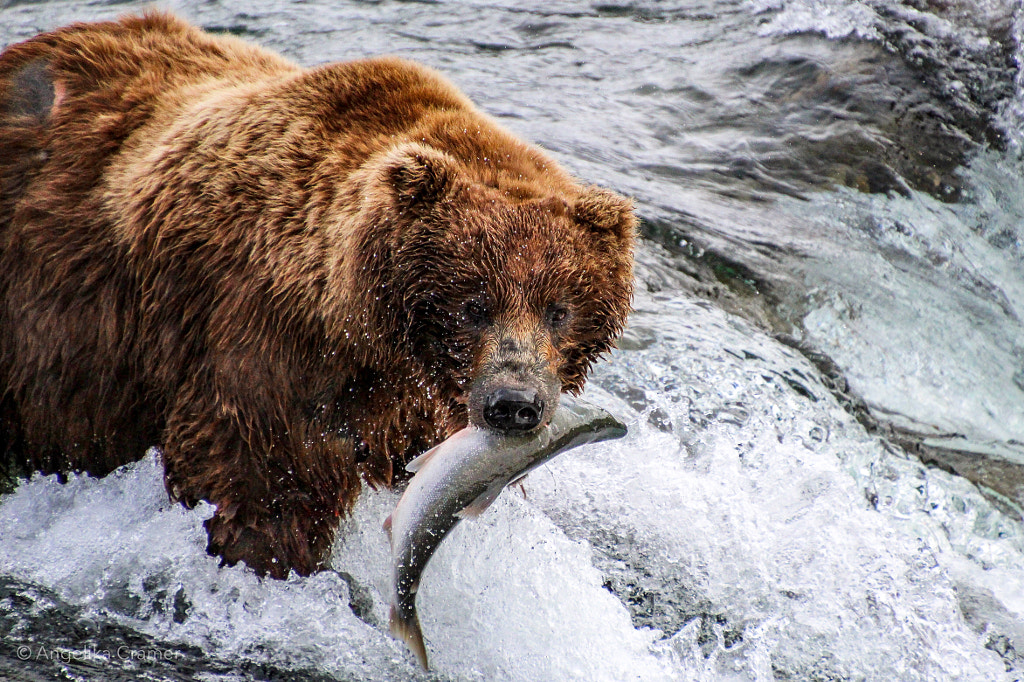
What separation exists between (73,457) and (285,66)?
1.93 m

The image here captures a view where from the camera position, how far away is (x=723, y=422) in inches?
219

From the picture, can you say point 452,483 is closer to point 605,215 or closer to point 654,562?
point 605,215

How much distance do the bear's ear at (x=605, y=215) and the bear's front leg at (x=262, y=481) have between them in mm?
1205

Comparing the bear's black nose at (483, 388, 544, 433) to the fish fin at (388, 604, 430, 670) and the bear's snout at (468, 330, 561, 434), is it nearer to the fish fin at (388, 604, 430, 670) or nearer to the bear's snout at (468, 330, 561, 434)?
the bear's snout at (468, 330, 561, 434)

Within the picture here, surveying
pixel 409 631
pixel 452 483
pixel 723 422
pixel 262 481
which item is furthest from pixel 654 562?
pixel 262 481

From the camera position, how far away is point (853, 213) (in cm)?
763

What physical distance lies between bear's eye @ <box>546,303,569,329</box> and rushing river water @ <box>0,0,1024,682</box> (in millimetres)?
1250

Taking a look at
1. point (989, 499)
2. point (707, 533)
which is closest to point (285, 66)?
point (707, 533)

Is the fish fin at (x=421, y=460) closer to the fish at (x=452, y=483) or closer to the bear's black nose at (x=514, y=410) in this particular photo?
the fish at (x=452, y=483)

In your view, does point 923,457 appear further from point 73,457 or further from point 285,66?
point 73,457

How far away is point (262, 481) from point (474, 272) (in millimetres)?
1135

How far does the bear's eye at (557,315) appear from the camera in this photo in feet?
12.6

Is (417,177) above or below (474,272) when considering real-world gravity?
above

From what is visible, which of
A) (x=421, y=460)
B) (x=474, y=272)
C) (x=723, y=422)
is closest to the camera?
(x=421, y=460)
